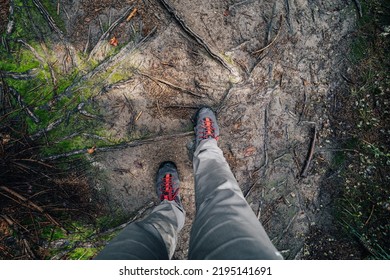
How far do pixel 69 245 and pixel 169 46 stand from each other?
2.49 meters

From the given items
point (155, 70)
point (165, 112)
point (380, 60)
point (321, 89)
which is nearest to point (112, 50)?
point (155, 70)

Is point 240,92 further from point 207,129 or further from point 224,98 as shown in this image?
point 207,129

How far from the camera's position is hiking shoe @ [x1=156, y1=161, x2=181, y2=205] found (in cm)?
288

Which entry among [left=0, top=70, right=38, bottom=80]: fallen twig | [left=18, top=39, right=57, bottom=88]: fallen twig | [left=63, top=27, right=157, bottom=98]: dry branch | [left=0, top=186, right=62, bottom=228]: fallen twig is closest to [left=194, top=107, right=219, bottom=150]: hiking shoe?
[left=63, top=27, right=157, bottom=98]: dry branch

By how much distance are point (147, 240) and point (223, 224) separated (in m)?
0.61

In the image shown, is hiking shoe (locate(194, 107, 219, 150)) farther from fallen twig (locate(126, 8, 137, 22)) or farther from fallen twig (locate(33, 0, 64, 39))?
fallen twig (locate(33, 0, 64, 39))

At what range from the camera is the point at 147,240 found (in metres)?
2.04

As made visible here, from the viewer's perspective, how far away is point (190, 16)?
296cm

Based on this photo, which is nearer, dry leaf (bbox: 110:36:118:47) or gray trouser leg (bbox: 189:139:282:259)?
gray trouser leg (bbox: 189:139:282:259)

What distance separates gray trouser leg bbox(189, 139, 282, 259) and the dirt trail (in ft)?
2.45

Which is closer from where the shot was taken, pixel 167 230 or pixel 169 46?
pixel 167 230

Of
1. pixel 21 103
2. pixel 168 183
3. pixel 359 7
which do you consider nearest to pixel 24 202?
pixel 21 103

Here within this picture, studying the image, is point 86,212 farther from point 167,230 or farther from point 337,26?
point 337,26

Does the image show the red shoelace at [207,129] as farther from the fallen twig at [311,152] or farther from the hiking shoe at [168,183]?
the fallen twig at [311,152]
